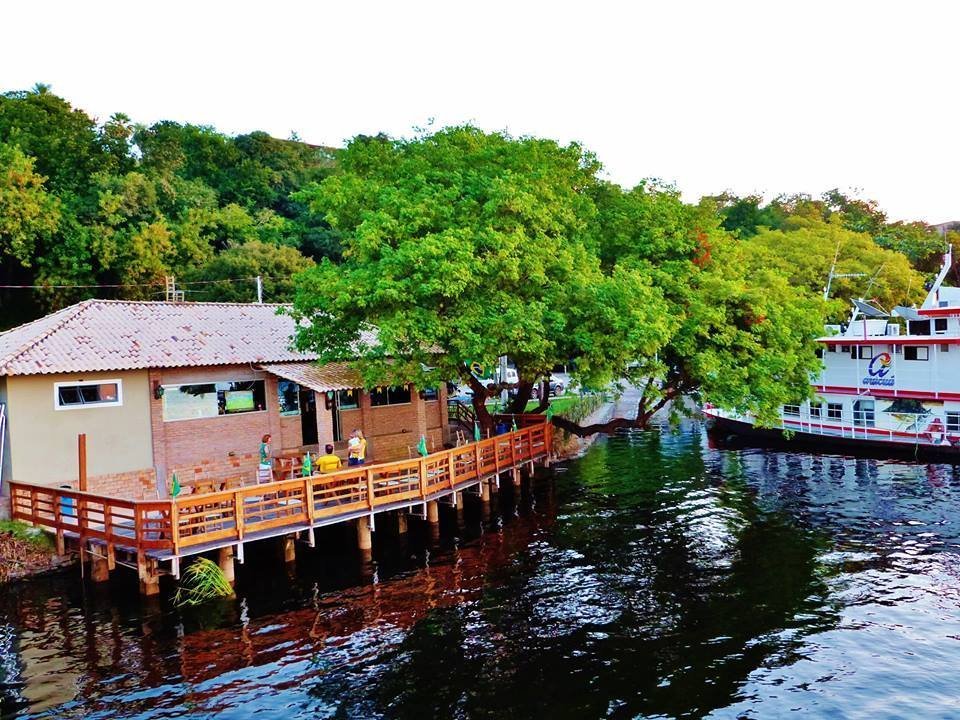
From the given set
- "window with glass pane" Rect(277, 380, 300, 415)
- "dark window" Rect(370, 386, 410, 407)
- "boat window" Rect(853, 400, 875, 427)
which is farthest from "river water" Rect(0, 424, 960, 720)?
"boat window" Rect(853, 400, 875, 427)

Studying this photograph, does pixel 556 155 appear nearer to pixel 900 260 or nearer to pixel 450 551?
pixel 450 551

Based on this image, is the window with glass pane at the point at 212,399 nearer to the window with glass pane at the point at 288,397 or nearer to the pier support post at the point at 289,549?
the window with glass pane at the point at 288,397

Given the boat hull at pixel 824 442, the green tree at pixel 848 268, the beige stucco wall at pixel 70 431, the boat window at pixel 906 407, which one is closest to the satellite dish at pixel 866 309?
the boat window at pixel 906 407

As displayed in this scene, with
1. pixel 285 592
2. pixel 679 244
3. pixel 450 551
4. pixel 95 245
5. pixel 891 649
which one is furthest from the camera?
pixel 95 245

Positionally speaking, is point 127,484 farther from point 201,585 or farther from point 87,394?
point 201,585

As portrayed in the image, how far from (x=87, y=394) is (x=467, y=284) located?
37.2 ft

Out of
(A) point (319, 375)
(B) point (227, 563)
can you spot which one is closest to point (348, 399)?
→ (A) point (319, 375)

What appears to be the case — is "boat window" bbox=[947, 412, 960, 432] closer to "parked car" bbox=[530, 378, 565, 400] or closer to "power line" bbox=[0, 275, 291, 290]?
"parked car" bbox=[530, 378, 565, 400]

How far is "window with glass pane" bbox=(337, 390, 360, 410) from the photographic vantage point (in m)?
27.3

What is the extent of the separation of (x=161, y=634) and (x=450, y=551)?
313 inches

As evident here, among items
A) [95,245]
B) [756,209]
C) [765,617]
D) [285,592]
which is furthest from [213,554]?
[756,209]

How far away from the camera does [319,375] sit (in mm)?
24734

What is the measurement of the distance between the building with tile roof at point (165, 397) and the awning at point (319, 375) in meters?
0.06

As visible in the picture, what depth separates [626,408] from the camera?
168 feet
